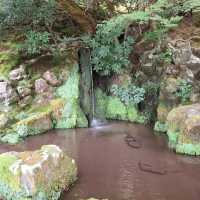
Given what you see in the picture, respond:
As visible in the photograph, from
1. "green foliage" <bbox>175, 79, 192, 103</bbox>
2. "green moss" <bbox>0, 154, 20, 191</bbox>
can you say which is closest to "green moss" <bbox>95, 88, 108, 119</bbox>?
"green foliage" <bbox>175, 79, 192, 103</bbox>

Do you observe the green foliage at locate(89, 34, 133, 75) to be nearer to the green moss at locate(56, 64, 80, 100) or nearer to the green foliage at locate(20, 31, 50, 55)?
the green moss at locate(56, 64, 80, 100)

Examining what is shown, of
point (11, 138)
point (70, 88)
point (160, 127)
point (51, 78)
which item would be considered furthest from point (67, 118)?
point (160, 127)

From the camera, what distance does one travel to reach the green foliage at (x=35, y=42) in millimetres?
12352

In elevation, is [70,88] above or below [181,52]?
below

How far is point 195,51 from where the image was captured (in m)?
11.5

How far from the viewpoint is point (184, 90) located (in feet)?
36.9

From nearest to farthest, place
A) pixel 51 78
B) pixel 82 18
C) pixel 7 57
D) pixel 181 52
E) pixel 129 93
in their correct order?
pixel 181 52, pixel 129 93, pixel 51 78, pixel 7 57, pixel 82 18

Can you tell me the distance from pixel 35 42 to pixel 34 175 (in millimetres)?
6160

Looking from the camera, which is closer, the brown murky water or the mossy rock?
the brown murky water

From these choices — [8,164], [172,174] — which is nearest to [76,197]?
[8,164]

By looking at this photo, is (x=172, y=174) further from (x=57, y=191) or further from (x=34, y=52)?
(x=34, y=52)

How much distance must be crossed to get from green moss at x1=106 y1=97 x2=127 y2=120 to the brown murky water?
1.93 feet

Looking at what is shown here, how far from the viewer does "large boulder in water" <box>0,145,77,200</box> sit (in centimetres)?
713

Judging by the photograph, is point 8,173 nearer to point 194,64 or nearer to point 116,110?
point 116,110
